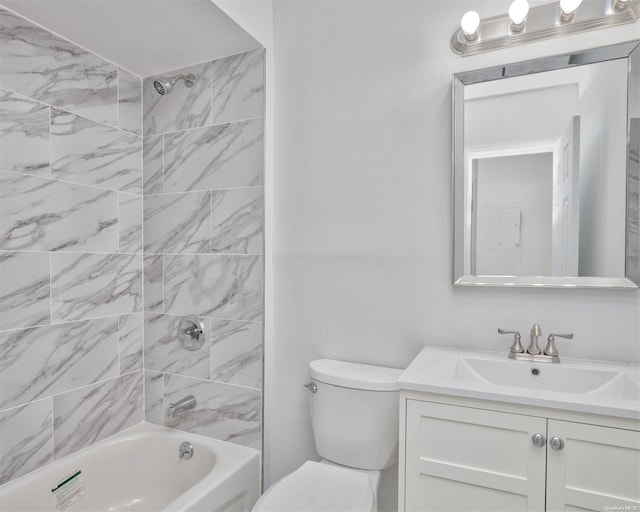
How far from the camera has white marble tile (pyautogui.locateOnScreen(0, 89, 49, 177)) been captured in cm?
154

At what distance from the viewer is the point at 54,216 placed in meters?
1.71

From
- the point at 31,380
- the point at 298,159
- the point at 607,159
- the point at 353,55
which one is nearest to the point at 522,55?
the point at 607,159

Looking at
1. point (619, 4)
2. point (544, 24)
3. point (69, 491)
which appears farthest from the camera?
point (69, 491)

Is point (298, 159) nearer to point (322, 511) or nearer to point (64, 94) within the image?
point (64, 94)

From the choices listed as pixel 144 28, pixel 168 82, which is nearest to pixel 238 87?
pixel 168 82

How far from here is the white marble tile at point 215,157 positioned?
185 centimetres

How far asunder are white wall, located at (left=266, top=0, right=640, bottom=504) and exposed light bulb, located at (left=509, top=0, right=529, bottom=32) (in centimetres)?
10

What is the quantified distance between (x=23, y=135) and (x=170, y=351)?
1.11 meters

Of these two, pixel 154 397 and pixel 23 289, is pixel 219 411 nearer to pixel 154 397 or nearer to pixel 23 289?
pixel 154 397

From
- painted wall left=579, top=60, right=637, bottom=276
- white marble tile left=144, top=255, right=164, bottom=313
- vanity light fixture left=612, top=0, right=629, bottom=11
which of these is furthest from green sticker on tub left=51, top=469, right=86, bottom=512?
vanity light fixture left=612, top=0, right=629, bottom=11

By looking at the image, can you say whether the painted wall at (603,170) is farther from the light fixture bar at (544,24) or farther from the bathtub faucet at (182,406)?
the bathtub faucet at (182,406)

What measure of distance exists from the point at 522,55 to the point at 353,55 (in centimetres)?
65

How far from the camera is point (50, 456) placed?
1684 mm

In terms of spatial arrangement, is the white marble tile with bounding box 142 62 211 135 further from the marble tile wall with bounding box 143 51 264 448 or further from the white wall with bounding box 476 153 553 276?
the white wall with bounding box 476 153 553 276
